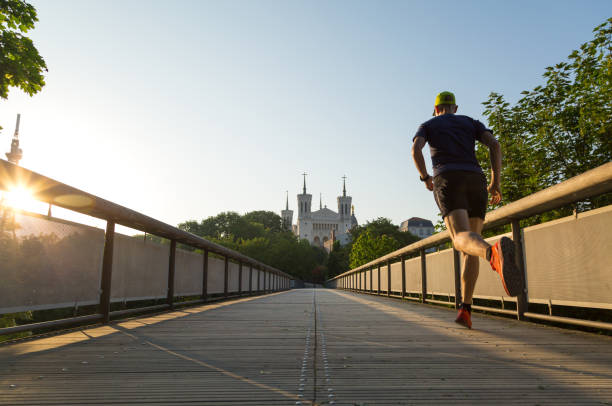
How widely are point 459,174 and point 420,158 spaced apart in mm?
348

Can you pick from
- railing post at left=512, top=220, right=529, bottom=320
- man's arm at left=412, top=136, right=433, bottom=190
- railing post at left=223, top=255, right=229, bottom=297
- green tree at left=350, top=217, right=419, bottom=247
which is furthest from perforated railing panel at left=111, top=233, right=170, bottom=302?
green tree at left=350, top=217, right=419, bottom=247

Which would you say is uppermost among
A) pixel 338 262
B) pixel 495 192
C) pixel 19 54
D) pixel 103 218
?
pixel 19 54

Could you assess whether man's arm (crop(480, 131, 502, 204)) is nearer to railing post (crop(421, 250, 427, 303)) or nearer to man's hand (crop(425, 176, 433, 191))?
man's hand (crop(425, 176, 433, 191))

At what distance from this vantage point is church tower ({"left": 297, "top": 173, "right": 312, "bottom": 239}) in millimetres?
160000

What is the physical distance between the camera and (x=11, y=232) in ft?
10.3

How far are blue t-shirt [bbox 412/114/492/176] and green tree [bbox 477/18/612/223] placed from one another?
4.13m

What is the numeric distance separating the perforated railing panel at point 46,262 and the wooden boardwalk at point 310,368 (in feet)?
1.06

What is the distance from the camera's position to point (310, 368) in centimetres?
222

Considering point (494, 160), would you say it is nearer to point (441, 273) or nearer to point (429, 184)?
point (429, 184)

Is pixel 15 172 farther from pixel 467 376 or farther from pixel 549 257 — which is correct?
pixel 549 257

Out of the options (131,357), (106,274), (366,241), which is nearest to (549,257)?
(131,357)

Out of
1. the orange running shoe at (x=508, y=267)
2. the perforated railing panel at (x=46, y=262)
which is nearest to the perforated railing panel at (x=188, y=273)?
the perforated railing panel at (x=46, y=262)

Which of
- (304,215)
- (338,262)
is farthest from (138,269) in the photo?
(304,215)

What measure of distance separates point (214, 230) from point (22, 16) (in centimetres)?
8469
